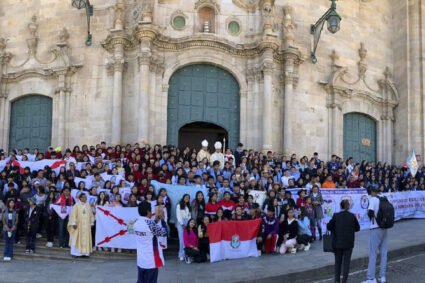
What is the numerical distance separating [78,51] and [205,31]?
556cm

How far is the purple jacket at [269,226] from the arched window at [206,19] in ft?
34.4

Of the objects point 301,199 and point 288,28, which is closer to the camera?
point 301,199

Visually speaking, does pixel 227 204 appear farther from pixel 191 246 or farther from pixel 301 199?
pixel 301 199

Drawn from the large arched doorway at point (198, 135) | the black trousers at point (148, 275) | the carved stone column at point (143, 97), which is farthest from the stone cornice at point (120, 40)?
the black trousers at point (148, 275)

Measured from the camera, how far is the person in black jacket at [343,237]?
9.10m

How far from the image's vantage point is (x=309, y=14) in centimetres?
2256

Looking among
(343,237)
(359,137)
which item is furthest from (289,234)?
(359,137)

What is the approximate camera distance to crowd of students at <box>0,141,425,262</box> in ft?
40.6

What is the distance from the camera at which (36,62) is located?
71.1 ft

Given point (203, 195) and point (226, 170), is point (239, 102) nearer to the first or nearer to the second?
point (226, 170)

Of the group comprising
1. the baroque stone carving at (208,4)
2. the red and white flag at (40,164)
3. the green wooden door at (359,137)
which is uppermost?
the baroque stone carving at (208,4)

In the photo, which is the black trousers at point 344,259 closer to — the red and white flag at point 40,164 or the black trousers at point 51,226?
the black trousers at point 51,226

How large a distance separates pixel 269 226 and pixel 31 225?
5955mm

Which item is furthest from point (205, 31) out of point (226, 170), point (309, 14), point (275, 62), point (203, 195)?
point (203, 195)
